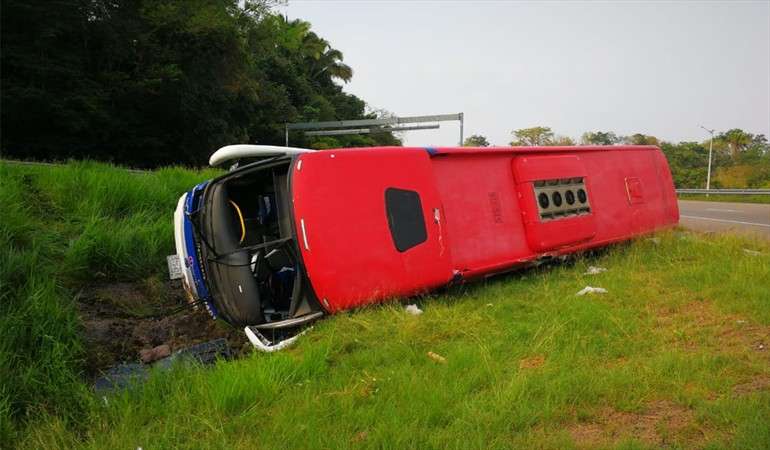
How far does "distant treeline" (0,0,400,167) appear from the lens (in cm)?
1498

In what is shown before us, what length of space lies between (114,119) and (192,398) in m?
17.6

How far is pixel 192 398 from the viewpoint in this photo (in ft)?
8.99

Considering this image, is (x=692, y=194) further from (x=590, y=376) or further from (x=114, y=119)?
(x=590, y=376)

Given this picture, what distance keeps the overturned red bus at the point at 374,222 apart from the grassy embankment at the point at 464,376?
0.31 meters

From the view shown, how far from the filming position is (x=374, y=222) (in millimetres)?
4062

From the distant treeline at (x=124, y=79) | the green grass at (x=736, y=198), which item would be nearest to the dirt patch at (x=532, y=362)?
the distant treeline at (x=124, y=79)

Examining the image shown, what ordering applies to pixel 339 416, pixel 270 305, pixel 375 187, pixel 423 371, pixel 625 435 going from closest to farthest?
pixel 625 435
pixel 339 416
pixel 423 371
pixel 375 187
pixel 270 305

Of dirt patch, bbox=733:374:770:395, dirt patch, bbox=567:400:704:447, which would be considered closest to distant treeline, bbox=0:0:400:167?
dirt patch, bbox=567:400:704:447

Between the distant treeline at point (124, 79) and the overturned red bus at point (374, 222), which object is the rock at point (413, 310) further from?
the distant treeline at point (124, 79)

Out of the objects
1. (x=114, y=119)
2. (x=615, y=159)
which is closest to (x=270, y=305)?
(x=615, y=159)

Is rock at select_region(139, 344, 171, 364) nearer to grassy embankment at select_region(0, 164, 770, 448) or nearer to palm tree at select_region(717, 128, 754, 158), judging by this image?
grassy embankment at select_region(0, 164, 770, 448)

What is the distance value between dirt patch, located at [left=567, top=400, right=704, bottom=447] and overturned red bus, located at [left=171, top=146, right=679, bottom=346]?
1.90 meters

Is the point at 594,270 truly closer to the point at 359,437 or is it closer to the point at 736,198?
the point at 359,437

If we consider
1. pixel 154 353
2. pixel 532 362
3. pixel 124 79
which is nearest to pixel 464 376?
pixel 532 362
